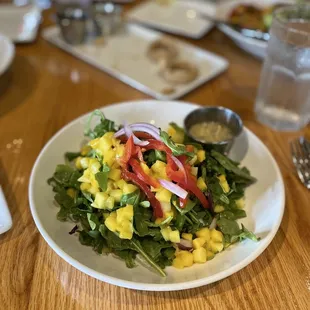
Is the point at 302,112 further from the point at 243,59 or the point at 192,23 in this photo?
the point at 192,23

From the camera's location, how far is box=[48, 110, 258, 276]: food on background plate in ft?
3.19

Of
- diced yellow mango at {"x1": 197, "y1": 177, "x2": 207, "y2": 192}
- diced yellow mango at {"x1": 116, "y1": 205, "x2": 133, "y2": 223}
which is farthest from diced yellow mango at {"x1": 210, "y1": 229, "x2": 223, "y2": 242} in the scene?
diced yellow mango at {"x1": 116, "y1": 205, "x2": 133, "y2": 223}

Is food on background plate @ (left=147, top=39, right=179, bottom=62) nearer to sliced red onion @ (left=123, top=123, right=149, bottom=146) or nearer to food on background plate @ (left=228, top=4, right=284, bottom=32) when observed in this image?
food on background plate @ (left=228, top=4, right=284, bottom=32)

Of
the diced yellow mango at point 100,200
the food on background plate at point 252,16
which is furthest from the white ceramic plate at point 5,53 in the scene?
the food on background plate at point 252,16

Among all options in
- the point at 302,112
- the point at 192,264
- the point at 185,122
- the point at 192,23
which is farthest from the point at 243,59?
the point at 192,264

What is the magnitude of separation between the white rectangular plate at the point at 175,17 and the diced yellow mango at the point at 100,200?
3.99 feet

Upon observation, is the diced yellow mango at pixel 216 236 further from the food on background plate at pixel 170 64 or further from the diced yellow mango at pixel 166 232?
the food on background plate at pixel 170 64

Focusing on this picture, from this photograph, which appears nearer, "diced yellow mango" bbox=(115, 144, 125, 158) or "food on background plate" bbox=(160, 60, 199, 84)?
"diced yellow mango" bbox=(115, 144, 125, 158)

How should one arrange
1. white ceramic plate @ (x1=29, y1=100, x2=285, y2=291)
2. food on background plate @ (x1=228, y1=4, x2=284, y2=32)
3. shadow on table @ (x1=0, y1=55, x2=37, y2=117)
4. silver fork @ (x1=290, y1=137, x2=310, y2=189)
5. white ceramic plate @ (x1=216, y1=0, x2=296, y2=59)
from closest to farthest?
1. white ceramic plate @ (x1=29, y1=100, x2=285, y2=291)
2. silver fork @ (x1=290, y1=137, x2=310, y2=189)
3. shadow on table @ (x1=0, y1=55, x2=37, y2=117)
4. white ceramic plate @ (x1=216, y1=0, x2=296, y2=59)
5. food on background plate @ (x1=228, y1=4, x2=284, y2=32)

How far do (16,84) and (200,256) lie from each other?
3.50ft

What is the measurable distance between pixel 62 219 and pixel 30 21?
4.21ft

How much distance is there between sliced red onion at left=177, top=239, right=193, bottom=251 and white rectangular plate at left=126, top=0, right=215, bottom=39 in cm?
123

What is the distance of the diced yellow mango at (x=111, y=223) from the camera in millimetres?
958

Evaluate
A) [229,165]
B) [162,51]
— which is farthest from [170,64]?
[229,165]
